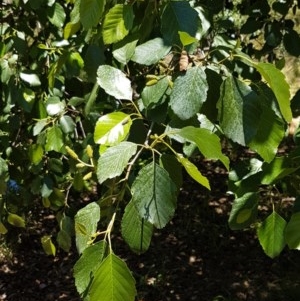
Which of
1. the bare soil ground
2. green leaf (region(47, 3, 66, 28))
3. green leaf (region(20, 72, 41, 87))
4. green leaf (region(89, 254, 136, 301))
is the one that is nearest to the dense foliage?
green leaf (region(89, 254, 136, 301))

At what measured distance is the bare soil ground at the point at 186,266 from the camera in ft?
10.8

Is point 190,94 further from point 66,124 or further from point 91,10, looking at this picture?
point 66,124

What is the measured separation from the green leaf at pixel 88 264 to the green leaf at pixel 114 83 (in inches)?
10.3

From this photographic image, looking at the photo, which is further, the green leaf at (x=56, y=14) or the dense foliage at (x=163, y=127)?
the green leaf at (x=56, y=14)

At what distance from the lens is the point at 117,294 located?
0.66 metres

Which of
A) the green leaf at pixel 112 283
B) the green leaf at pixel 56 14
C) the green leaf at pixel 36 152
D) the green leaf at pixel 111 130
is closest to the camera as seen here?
the green leaf at pixel 112 283

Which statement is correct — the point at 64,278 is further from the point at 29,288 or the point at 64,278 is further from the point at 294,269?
the point at 294,269

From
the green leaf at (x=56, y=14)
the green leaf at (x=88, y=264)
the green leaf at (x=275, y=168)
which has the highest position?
the green leaf at (x=88, y=264)

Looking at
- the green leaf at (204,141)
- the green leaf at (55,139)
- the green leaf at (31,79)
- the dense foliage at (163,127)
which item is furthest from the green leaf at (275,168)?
the green leaf at (31,79)

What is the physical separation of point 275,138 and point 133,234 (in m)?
0.24

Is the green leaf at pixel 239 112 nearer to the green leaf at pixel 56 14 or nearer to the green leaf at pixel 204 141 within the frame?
the green leaf at pixel 204 141

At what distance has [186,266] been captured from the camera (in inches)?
142

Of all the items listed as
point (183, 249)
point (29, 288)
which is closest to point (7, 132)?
point (29, 288)

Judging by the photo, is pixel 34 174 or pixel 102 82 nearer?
pixel 102 82
